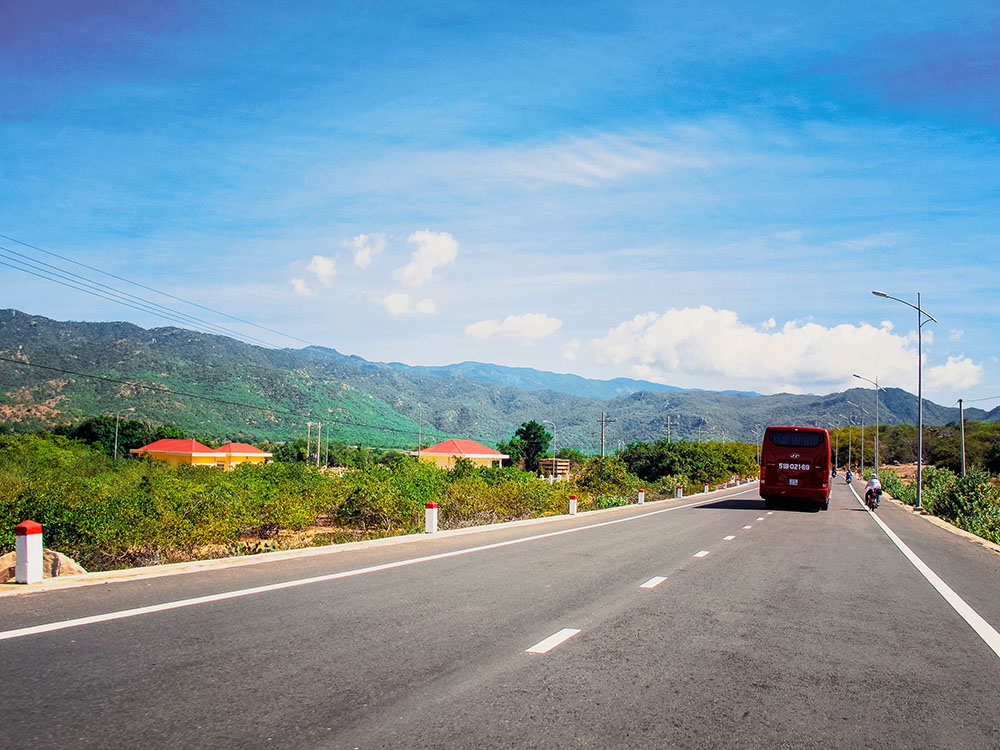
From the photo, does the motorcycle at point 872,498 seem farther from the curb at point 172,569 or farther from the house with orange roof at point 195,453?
the house with orange roof at point 195,453

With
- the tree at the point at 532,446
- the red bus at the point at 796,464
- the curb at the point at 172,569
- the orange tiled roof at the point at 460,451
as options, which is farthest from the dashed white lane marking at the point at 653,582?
the tree at the point at 532,446

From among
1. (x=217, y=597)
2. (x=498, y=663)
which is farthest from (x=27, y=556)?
(x=498, y=663)

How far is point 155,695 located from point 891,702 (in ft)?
16.4

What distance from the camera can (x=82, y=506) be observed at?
1617 centimetres

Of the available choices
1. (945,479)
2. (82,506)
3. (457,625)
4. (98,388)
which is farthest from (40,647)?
A: (98,388)

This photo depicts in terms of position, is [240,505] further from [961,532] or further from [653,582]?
[961,532]

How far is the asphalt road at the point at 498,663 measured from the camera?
473 cm

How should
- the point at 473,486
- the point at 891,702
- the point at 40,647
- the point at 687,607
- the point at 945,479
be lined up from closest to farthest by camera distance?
the point at 891,702
the point at 40,647
the point at 687,607
the point at 473,486
the point at 945,479

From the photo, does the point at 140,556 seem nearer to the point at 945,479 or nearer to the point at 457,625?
the point at 457,625

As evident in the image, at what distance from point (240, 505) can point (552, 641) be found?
58.8 feet

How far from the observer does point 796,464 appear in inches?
1398

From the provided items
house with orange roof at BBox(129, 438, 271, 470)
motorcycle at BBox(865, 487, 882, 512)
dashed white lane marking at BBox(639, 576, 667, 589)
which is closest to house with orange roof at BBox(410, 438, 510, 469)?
house with orange roof at BBox(129, 438, 271, 470)

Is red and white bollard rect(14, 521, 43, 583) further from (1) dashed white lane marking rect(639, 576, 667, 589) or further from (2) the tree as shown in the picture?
(2) the tree

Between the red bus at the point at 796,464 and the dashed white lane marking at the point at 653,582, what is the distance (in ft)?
80.7
